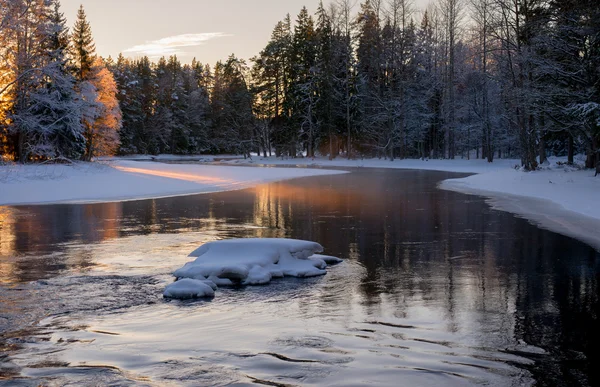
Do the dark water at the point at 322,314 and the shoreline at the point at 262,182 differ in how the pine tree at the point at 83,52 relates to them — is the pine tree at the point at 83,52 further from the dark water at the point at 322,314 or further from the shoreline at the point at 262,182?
the dark water at the point at 322,314


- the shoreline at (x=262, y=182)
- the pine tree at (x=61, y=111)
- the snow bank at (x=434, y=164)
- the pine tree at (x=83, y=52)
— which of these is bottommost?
the shoreline at (x=262, y=182)

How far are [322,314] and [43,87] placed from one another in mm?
40025

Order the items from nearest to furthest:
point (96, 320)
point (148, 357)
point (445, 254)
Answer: point (148, 357) → point (96, 320) → point (445, 254)

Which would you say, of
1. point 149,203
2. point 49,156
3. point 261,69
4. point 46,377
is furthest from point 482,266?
point 261,69

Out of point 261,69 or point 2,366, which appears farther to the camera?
point 261,69

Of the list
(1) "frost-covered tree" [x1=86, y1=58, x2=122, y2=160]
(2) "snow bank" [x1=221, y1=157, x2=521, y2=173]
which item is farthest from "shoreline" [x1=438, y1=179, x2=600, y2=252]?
(1) "frost-covered tree" [x1=86, y1=58, x2=122, y2=160]

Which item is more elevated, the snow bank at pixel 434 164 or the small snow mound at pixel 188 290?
the snow bank at pixel 434 164

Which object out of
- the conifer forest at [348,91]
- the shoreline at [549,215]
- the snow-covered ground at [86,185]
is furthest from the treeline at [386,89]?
the snow-covered ground at [86,185]

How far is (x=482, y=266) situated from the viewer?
10836 mm

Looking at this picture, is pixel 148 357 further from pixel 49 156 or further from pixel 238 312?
pixel 49 156

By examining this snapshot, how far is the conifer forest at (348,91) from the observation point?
29.7 meters

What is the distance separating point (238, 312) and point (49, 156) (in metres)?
38.4

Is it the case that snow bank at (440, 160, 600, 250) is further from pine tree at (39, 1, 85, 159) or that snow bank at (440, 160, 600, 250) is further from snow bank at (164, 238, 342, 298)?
pine tree at (39, 1, 85, 159)

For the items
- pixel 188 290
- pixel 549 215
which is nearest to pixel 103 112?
pixel 549 215
